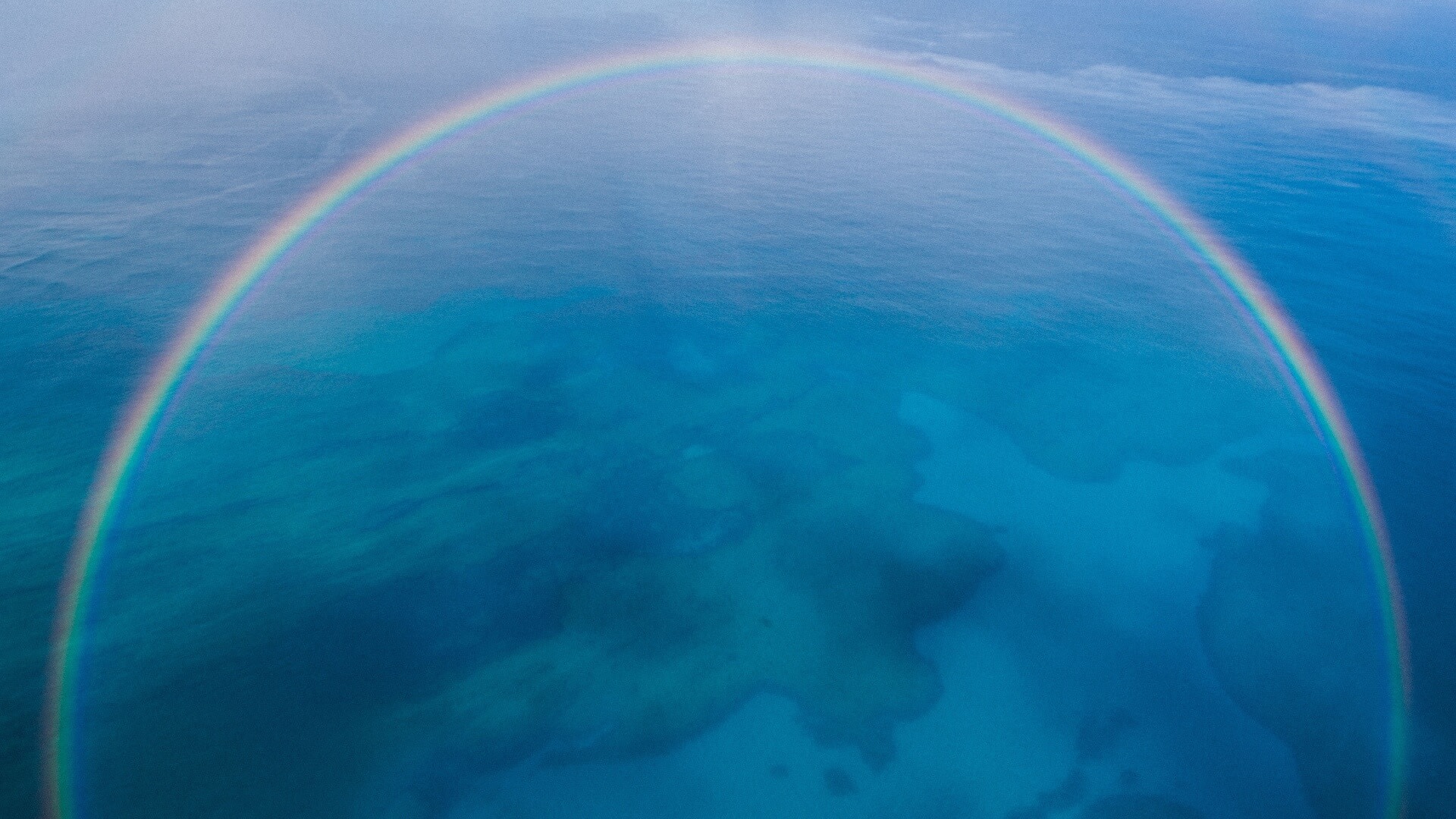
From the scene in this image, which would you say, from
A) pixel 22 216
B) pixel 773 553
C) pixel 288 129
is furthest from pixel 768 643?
pixel 288 129

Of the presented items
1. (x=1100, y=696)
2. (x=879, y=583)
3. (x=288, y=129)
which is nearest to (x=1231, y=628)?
(x=1100, y=696)

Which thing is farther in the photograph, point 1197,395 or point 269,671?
point 1197,395

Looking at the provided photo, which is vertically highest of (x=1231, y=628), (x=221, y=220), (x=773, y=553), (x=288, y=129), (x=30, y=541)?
(x=288, y=129)

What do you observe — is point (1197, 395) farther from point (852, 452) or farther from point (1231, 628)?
point (852, 452)

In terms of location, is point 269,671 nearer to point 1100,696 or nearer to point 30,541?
point 30,541

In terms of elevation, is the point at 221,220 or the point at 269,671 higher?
the point at 221,220

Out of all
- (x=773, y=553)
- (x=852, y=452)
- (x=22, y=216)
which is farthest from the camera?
(x=22, y=216)

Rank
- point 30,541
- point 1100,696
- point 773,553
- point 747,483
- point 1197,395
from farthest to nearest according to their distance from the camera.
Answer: point 1197,395, point 747,483, point 773,553, point 30,541, point 1100,696
